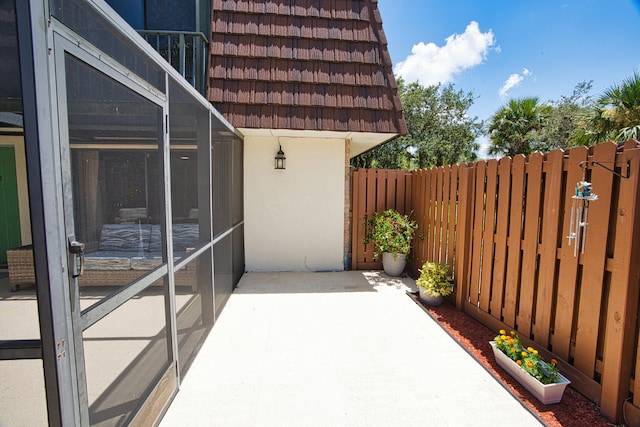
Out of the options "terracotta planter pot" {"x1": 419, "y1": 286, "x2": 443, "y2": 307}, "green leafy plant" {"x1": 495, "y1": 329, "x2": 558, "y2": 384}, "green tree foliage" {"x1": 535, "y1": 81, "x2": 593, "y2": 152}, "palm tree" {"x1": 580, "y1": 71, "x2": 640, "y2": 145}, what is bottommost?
"terracotta planter pot" {"x1": 419, "y1": 286, "x2": 443, "y2": 307}

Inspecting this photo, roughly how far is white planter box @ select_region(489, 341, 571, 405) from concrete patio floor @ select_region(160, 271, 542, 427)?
183 millimetres

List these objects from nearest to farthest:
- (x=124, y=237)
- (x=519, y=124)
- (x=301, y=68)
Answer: (x=124, y=237)
(x=301, y=68)
(x=519, y=124)

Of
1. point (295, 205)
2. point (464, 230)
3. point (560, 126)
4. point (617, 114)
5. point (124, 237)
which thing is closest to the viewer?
point (124, 237)

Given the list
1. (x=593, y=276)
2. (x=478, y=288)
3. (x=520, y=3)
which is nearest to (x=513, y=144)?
(x=520, y=3)

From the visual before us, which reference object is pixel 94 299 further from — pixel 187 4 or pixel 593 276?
pixel 187 4

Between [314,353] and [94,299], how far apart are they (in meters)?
2.10

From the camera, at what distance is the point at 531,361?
235cm

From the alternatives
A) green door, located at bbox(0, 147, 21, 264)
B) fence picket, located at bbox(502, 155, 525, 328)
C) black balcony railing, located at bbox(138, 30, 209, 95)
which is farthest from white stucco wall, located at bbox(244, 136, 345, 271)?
green door, located at bbox(0, 147, 21, 264)

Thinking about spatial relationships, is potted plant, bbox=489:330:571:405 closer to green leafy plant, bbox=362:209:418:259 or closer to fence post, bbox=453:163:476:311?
fence post, bbox=453:163:476:311

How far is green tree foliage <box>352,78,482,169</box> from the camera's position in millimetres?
13484

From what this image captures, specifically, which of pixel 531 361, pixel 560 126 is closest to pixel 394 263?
pixel 531 361

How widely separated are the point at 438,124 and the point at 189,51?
474 inches

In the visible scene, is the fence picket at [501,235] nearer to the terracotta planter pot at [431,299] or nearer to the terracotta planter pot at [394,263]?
the terracotta planter pot at [431,299]

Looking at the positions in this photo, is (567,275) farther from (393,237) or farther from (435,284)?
(393,237)
